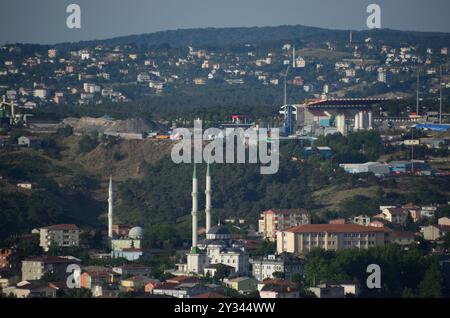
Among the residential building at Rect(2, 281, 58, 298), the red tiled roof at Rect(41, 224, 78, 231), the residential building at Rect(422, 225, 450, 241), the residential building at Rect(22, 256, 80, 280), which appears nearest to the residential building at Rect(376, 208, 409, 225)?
the residential building at Rect(422, 225, 450, 241)

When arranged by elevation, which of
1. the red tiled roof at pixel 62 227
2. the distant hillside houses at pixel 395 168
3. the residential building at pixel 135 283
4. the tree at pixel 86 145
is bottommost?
the residential building at pixel 135 283

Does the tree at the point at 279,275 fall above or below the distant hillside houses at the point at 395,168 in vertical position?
below

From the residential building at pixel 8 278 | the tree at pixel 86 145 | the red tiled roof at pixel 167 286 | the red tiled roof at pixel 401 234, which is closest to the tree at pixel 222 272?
the red tiled roof at pixel 167 286

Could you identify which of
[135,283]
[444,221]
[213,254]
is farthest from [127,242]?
[444,221]

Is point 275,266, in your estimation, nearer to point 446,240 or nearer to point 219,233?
point 219,233

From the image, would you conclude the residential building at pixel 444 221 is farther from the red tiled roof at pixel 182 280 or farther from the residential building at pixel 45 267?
the red tiled roof at pixel 182 280

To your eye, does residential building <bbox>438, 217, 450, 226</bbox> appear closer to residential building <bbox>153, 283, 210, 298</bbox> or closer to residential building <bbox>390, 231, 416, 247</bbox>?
residential building <bbox>390, 231, 416, 247</bbox>
